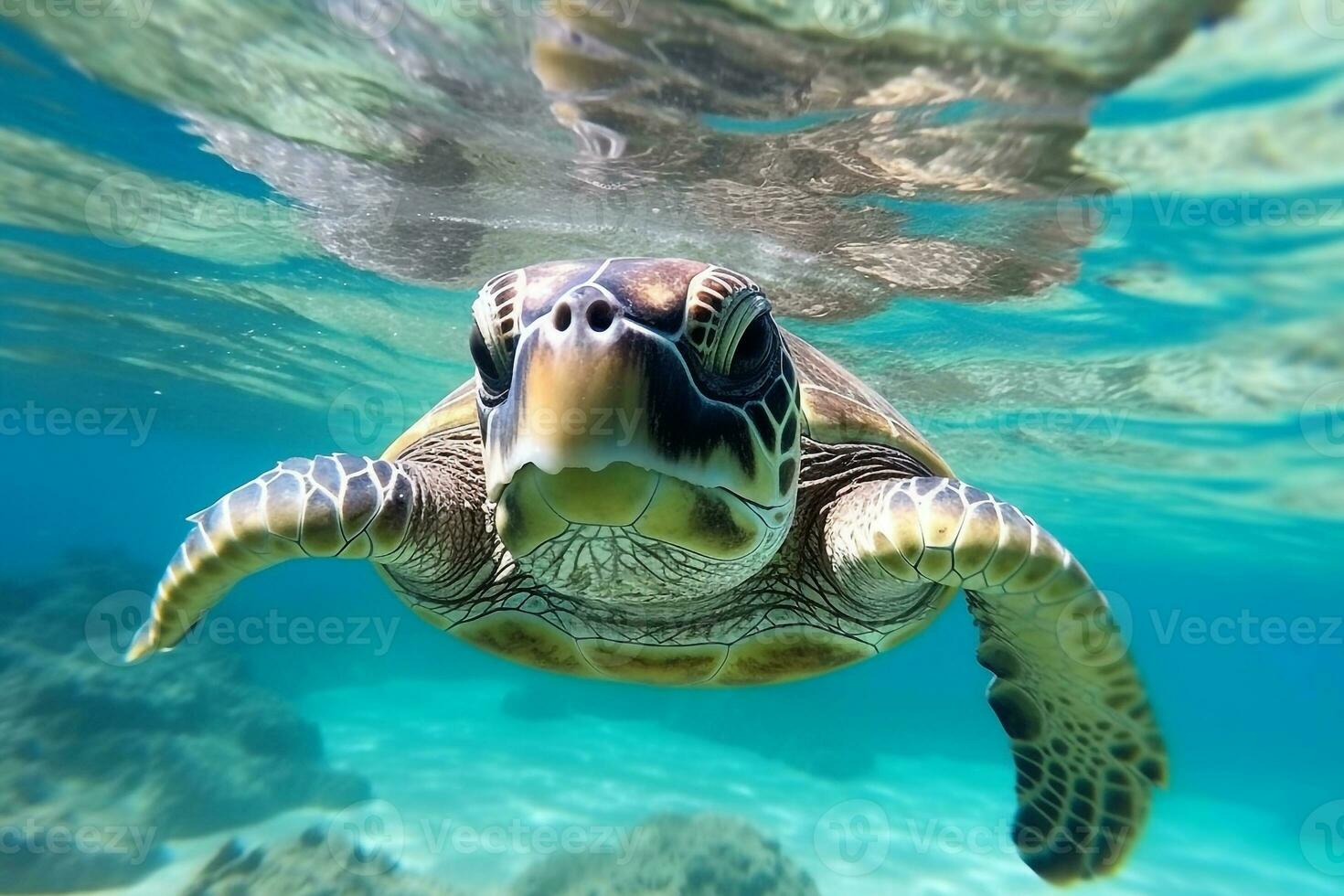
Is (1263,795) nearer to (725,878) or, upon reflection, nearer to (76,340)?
(725,878)

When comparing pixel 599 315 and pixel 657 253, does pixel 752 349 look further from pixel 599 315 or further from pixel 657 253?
pixel 657 253

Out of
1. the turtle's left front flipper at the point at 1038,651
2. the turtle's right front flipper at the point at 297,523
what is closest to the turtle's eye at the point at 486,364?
the turtle's right front flipper at the point at 297,523

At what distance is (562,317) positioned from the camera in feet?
6.35

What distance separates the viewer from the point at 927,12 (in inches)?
203

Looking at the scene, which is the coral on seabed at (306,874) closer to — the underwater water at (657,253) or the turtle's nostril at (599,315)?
the underwater water at (657,253)

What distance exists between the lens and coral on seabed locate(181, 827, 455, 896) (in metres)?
8.70

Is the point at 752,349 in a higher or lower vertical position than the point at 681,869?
higher

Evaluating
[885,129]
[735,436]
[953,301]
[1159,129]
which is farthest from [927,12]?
[953,301]

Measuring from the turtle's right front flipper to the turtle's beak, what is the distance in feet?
4.11

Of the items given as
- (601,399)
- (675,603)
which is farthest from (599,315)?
(675,603)

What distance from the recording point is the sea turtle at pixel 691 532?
1992 mm

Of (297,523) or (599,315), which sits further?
(297,523)

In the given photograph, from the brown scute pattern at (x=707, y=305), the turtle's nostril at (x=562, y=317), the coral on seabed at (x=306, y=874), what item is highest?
the brown scute pattern at (x=707, y=305)

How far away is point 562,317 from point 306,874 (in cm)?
972
